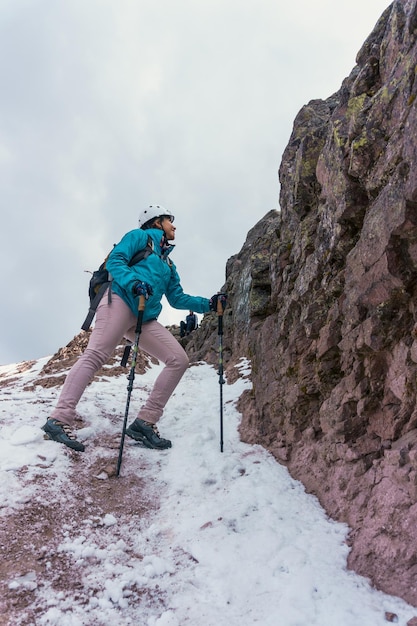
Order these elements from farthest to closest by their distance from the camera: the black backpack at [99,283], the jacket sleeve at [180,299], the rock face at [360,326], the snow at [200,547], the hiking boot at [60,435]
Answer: the jacket sleeve at [180,299]
the black backpack at [99,283]
the hiking boot at [60,435]
the rock face at [360,326]
the snow at [200,547]

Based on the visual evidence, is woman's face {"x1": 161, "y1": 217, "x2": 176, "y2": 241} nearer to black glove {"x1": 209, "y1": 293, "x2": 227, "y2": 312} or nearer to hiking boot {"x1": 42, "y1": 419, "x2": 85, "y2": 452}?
black glove {"x1": 209, "y1": 293, "x2": 227, "y2": 312}

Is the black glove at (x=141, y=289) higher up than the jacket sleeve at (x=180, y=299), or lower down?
lower down

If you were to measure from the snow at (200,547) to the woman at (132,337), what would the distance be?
13.9 inches

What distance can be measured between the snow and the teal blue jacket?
8.46 ft

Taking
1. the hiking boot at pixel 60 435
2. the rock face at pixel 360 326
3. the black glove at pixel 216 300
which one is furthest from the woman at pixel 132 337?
the rock face at pixel 360 326

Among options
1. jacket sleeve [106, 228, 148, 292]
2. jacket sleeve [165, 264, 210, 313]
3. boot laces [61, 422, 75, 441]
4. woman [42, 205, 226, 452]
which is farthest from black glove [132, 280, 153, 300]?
boot laces [61, 422, 75, 441]

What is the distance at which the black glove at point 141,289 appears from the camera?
21.8 feet

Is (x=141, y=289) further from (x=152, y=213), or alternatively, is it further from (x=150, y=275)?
(x=152, y=213)

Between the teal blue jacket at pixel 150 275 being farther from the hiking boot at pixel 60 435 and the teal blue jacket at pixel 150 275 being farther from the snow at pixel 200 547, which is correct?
the snow at pixel 200 547

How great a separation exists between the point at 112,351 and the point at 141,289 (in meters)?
1.35

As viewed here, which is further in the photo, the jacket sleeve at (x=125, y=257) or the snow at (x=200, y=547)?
the jacket sleeve at (x=125, y=257)

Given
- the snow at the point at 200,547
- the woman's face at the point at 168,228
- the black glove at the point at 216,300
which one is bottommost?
the snow at the point at 200,547

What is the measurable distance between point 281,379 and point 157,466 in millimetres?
2730

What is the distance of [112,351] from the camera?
705 cm
